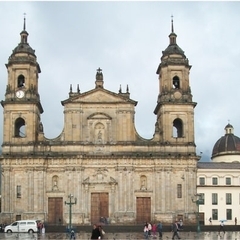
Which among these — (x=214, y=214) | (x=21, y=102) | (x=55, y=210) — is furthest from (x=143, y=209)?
(x=21, y=102)

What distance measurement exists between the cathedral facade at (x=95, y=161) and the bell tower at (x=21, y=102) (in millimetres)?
119

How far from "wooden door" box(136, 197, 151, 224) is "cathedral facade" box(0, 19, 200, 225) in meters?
0.12

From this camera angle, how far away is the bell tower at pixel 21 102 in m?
70.6

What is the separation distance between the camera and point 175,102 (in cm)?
7200

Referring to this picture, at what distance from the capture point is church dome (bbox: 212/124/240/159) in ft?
290

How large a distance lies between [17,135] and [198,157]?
21.8m

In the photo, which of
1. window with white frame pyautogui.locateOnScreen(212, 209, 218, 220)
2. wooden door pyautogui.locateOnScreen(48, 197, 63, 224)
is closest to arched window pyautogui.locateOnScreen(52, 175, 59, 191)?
wooden door pyautogui.locateOnScreen(48, 197, 63, 224)

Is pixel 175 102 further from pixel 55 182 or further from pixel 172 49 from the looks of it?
pixel 55 182

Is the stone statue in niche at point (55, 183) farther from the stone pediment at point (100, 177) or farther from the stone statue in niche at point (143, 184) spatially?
the stone statue in niche at point (143, 184)

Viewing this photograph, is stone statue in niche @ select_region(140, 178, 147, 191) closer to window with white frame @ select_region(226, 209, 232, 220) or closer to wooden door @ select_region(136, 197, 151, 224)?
wooden door @ select_region(136, 197, 151, 224)

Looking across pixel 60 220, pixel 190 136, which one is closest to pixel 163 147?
pixel 190 136

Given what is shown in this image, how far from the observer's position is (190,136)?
7156 cm

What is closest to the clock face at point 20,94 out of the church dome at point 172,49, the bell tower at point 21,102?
the bell tower at point 21,102

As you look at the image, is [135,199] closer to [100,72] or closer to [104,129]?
[104,129]
